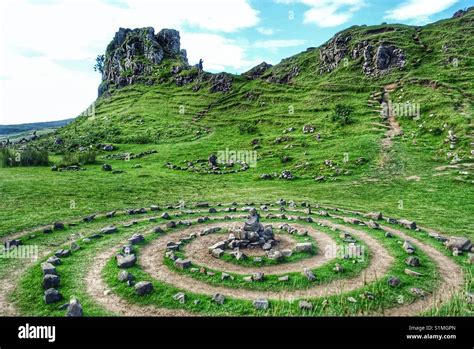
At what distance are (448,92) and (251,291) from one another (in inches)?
3302

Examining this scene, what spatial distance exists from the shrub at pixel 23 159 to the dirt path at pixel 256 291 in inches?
1861

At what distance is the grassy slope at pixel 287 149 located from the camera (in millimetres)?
36019

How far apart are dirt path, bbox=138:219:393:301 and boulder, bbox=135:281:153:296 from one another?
1.44m

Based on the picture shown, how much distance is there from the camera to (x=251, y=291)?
16219 millimetres

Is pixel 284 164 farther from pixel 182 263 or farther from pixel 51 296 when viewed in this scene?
pixel 51 296

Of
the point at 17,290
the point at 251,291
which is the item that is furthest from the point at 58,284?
the point at 251,291

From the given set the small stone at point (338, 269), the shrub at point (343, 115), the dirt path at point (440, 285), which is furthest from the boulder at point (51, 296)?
the shrub at point (343, 115)

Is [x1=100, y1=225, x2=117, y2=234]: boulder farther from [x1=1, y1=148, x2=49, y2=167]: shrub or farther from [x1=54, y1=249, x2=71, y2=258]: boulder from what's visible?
[x1=1, y1=148, x2=49, y2=167]: shrub

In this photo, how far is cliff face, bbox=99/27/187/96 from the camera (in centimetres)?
17125

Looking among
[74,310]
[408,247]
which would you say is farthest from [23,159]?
[408,247]

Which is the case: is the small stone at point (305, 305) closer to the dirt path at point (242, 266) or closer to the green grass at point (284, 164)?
the green grass at point (284, 164)

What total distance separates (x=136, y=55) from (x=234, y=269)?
186 metres

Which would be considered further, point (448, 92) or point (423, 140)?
point (448, 92)
